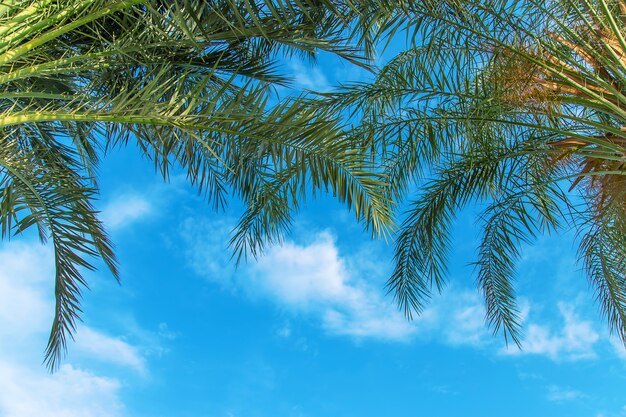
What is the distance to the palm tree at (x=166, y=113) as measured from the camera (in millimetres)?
3830

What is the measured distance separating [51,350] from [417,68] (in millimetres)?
4721

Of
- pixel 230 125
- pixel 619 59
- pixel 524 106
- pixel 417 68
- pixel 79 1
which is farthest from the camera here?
pixel 417 68

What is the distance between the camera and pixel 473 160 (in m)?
6.36

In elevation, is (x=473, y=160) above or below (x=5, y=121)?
above

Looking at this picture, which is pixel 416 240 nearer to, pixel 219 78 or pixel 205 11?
pixel 219 78

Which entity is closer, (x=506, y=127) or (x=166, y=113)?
(x=166, y=113)

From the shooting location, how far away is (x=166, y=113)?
12.2 feet

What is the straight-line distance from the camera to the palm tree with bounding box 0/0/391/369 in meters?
3.83

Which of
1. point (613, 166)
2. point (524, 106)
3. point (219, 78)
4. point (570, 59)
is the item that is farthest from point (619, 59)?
point (219, 78)

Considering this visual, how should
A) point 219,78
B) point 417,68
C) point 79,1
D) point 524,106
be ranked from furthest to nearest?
1. point 219,78
2. point 417,68
3. point 524,106
4. point 79,1

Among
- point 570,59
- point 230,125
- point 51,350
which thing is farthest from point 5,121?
point 570,59

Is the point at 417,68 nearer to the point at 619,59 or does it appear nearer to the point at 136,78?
the point at 619,59

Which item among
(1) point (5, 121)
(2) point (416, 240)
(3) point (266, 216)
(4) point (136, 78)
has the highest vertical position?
(4) point (136, 78)

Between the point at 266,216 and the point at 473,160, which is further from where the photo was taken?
the point at 473,160
